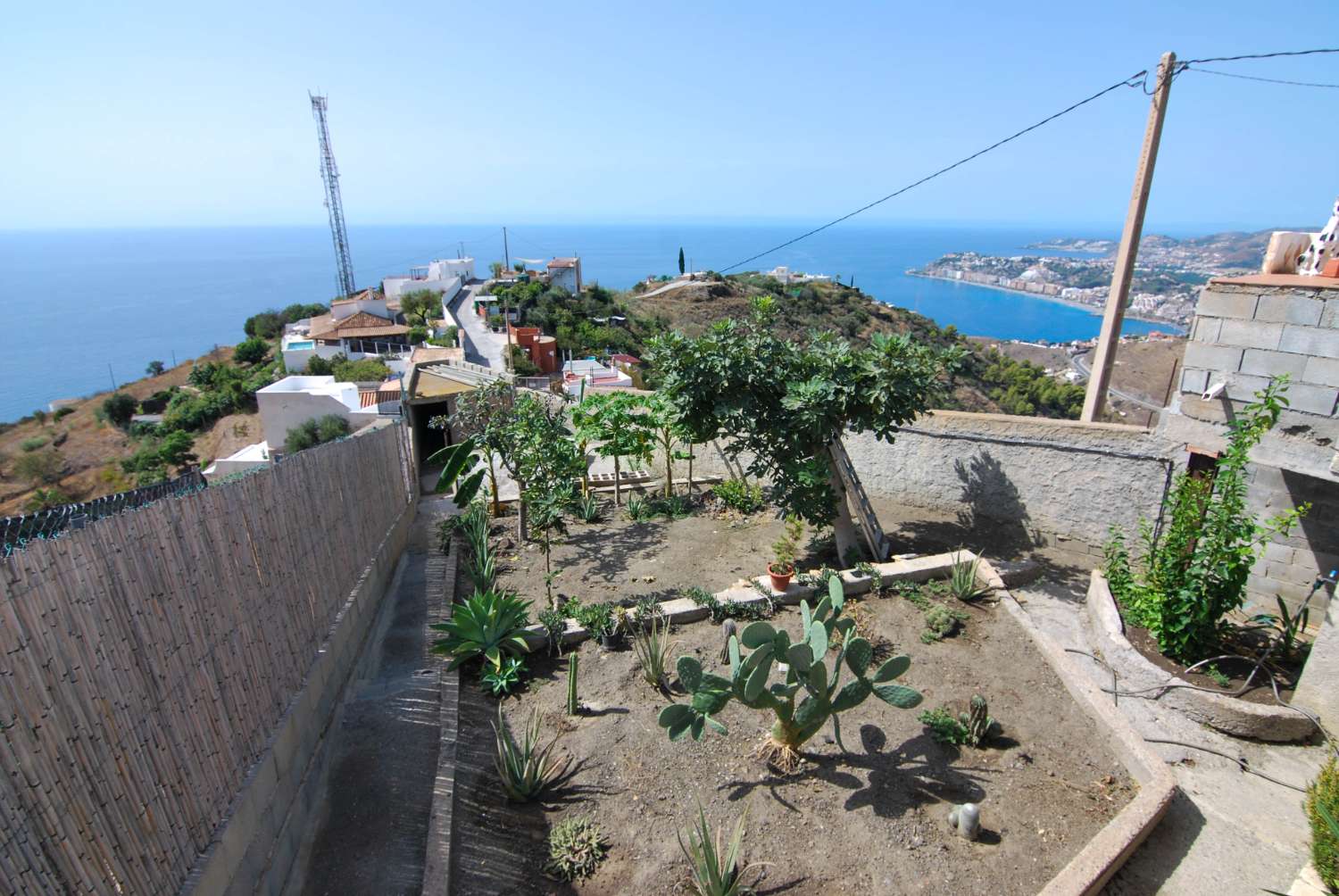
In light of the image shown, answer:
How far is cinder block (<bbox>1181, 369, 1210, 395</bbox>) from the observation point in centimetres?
623

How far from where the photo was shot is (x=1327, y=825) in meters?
3.40

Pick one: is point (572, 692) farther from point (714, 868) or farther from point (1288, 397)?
point (1288, 397)

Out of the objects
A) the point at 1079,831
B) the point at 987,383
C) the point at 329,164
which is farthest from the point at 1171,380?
→ the point at 329,164

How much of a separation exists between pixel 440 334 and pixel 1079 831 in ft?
137

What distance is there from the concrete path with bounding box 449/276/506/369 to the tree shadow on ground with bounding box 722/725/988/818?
28.8 m

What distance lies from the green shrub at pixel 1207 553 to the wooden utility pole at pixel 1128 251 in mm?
2098

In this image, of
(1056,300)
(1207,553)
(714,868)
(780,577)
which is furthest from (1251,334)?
(1056,300)

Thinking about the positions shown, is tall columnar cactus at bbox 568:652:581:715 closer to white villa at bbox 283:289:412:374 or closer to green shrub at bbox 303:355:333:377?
white villa at bbox 283:289:412:374

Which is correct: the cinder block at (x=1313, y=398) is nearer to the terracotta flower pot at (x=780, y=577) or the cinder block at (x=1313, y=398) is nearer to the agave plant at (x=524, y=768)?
the terracotta flower pot at (x=780, y=577)

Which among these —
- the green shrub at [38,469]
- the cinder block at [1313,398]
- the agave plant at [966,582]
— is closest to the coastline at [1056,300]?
the cinder block at [1313,398]

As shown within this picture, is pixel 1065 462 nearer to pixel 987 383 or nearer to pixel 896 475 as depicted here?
pixel 896 475

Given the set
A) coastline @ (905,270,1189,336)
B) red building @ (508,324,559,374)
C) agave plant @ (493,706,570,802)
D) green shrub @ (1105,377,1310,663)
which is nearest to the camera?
agave plant @ (493,706,570,802)

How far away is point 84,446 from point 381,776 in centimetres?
5377

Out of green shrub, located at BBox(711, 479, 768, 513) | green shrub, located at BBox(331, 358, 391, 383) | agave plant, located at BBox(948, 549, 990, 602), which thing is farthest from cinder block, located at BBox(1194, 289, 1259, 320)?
green shrub, located at BBox(331, 358, 391, 383)
